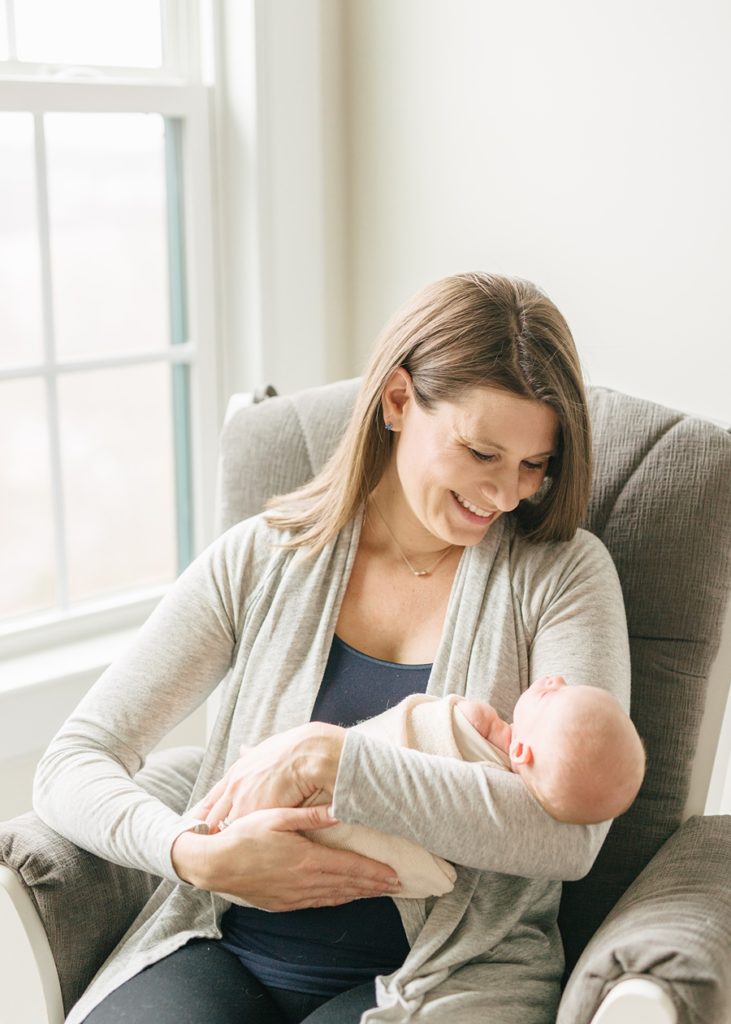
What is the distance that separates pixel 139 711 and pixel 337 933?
384 millimetres

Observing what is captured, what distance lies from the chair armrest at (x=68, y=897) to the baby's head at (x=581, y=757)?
1.88 feet

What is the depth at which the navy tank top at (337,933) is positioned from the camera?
1.42m

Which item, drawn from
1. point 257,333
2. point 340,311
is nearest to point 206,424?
point 257,333

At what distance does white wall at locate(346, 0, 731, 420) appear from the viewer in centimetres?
189

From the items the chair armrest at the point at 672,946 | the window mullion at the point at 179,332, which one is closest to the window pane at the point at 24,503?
the window mullion at the point at 179,332

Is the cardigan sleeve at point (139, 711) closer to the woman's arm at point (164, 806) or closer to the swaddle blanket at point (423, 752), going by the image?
the woman's arm at point (164, 806)

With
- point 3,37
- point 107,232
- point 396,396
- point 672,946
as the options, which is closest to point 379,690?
point 396,396

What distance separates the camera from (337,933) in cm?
143

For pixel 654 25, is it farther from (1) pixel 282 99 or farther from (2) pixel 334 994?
(2) pixel 334 994

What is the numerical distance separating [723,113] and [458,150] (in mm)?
587

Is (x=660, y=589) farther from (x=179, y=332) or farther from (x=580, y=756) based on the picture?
(x=179, y=332)

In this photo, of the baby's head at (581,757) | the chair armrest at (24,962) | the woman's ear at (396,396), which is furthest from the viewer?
the woman's ear at (396,396)

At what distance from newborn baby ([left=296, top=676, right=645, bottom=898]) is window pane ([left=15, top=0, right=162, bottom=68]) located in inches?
58.3

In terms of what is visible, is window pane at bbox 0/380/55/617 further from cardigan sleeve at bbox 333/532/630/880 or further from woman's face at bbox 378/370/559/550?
cardigan sleeve at bbox 333/532/630/880
